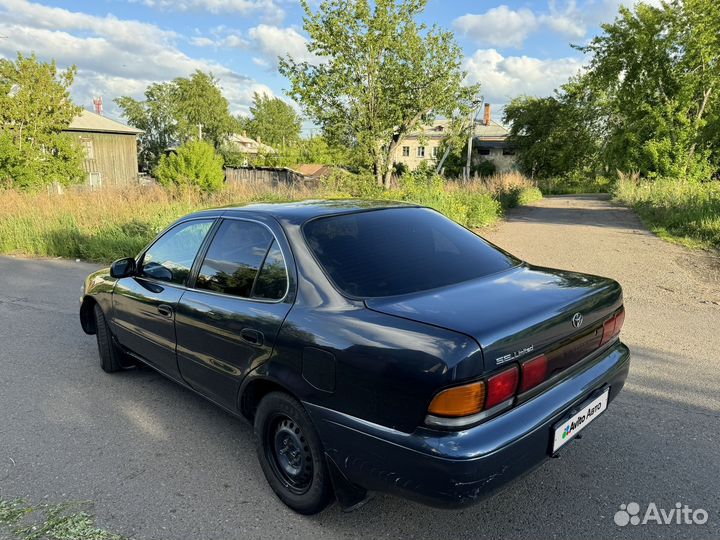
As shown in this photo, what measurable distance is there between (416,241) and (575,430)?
1.34m

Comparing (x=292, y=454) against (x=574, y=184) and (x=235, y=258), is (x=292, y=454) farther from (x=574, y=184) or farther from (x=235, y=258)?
(x=574, y=184)

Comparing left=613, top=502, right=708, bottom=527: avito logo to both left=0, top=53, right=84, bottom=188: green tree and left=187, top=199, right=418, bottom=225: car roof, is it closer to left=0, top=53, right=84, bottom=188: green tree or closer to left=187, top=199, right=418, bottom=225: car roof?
left=187, top=199, right=418, bottom=225: car roof

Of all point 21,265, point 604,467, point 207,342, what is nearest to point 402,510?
point 604,467

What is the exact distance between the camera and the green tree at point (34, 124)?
21.0 metres

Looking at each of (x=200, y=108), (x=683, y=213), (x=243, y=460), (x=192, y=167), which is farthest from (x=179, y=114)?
(x=243, y=460)

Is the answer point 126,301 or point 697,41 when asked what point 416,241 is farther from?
point 697,41

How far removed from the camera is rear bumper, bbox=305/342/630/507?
76.3 inches

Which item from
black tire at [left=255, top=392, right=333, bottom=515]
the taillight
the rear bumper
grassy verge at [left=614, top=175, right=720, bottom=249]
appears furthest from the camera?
grassy verge at [left=614, top=175, right=720, bottom=249]

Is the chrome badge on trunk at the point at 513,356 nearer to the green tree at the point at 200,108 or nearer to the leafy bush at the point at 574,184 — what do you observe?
the leafy bush at the point at 574,184

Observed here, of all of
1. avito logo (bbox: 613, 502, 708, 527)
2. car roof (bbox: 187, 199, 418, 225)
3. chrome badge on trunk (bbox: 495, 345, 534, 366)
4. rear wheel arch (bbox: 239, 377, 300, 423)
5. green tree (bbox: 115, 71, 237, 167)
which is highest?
green tree (bbox: 115, 71, 237, 167)

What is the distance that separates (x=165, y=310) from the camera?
3.36 m

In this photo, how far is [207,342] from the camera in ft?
9.80

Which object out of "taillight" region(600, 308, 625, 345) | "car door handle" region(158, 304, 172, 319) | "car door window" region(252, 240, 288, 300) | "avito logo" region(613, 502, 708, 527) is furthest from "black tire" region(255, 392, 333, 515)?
"taillight" region(600, 308, 625, 345)

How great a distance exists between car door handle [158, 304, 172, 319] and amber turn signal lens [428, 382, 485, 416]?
6.92 feet
